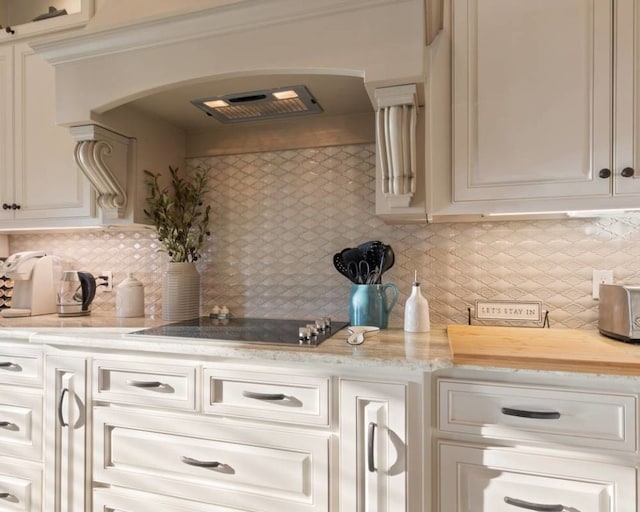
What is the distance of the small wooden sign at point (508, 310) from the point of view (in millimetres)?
1603

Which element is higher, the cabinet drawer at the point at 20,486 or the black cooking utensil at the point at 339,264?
the black cooking utensil at the point at 339,264

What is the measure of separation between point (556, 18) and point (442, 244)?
87 cm

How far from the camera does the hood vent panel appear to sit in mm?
1652

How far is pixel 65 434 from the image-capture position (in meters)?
1.48

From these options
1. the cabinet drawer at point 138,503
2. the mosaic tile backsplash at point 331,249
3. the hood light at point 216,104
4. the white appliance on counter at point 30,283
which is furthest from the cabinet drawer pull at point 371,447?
the white appliance on counter at point 30,283

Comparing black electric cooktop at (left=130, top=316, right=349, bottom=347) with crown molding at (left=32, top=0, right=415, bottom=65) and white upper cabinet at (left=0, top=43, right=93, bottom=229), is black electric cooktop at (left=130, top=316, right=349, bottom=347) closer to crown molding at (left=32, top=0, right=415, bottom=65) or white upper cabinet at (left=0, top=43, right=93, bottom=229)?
white upper cabinet at (left=0, top=43, right=93, bottom=229)

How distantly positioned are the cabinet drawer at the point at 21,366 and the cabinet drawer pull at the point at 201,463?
0.68 meters

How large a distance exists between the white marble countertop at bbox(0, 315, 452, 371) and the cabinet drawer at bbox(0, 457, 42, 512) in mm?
493

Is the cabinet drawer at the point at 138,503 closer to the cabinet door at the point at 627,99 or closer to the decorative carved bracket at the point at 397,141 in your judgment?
the decorative carved bracket at the point at 397,141

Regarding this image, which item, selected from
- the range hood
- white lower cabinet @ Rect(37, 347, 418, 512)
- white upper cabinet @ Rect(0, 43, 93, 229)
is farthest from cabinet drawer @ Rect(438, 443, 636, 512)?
white upper cabinet @ Rect(0, 43, 93, 229)

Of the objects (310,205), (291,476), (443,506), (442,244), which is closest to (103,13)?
(310,205)

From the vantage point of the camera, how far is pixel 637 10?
4.11ft

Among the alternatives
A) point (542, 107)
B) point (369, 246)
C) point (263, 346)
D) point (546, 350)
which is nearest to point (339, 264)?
point (369, 246)

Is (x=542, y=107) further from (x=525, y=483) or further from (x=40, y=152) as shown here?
(x=40, y=152)
